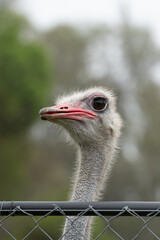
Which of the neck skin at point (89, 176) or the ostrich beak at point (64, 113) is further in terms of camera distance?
the ostrich beak at point (64, 113)

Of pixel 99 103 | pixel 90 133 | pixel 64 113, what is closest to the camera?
pixel 64 113

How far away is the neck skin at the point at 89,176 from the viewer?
333 centimetres

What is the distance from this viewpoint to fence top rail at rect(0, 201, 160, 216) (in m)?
2.66

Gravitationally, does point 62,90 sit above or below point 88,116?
above

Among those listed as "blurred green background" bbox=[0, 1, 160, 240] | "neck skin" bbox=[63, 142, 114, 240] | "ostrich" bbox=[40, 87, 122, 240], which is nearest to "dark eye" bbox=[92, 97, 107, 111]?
"ostrich" bbox=[40, 87, 122, 240]

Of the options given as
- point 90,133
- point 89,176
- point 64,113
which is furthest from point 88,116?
point 89,176

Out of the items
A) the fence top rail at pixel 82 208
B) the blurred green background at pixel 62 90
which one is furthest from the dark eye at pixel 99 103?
the blurred green background at pixel 62 90

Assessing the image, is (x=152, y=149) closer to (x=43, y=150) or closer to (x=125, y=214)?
(x=43, y=150)

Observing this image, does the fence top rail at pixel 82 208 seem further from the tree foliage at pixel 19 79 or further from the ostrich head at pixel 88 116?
the tree foliage at pixel 19 79

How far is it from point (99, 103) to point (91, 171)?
1.54 ft

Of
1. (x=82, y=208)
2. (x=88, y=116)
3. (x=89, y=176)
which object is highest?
(x=88, y=116)

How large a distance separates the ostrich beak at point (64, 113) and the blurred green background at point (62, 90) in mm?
17399

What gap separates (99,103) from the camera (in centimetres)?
398

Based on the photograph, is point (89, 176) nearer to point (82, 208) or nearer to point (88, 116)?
point (88, 116)
